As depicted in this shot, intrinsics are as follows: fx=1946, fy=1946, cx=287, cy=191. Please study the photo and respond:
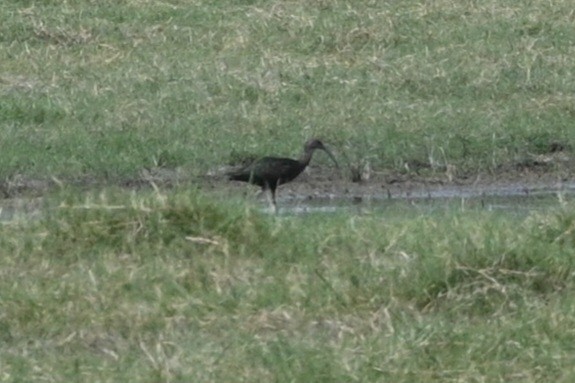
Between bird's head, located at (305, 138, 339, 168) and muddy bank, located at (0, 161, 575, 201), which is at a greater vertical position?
bird's head, located at (305, 138, 339, 168)

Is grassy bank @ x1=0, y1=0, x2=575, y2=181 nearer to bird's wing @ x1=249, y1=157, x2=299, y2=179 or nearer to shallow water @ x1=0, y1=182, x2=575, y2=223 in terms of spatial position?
shallow water @ x1=0, y1=182, x2=575, y2=223

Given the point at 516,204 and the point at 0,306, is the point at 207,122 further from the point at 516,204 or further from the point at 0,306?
the point at 0,306

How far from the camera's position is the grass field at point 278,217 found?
6840 mm

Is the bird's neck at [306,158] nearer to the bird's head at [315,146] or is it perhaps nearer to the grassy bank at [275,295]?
the bird's head at [315,146]

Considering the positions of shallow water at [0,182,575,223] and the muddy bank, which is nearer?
shallow water at [0,182,575,223]

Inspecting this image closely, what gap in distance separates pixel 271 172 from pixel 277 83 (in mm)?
3028

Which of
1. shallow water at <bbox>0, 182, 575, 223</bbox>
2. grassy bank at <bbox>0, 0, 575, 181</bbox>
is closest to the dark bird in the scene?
shallow water at <bbox>0, 182, 575, 223</bbox>

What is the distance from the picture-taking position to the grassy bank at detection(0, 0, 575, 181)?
485 inches

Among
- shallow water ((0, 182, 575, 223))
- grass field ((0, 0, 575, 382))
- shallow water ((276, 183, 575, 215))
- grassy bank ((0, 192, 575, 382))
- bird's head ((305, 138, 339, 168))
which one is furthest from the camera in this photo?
bird's head ((305, 138, 339, 168))

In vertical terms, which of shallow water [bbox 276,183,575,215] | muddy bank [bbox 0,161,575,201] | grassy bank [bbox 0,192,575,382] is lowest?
muddy bank [bbox 0,161,575,201]

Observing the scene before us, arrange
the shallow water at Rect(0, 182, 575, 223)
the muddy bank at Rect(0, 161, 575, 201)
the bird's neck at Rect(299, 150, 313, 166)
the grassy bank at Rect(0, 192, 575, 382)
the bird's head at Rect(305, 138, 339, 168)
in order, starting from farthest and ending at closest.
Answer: the muddy bank at Rect(0, 161, 575, 201), the bird's head at Rect(305, 138, 339, 168), the bird's neck at Rect(299, 150, 313, 166), the shallow water at Rect(0, 182, 575, 223), the grassy bank at Rect(0, 192, 575, 382)

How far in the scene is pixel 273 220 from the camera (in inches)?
343

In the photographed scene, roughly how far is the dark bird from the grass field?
50 centimetres

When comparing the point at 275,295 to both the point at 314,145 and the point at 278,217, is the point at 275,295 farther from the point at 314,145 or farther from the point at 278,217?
the point at 314,145
